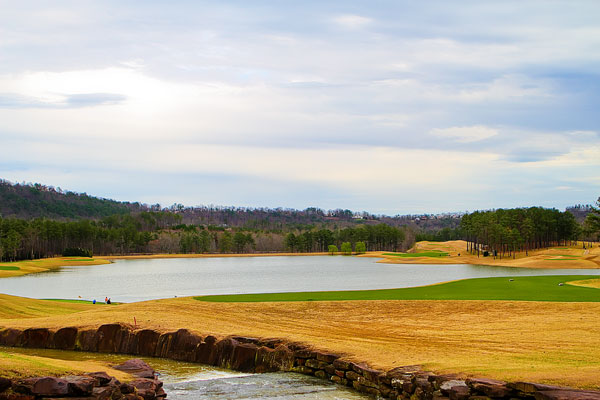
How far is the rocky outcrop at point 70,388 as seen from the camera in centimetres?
1238

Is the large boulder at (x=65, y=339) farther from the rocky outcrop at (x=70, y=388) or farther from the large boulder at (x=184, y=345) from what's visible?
the rocky outcrop at (x=70, y=388)

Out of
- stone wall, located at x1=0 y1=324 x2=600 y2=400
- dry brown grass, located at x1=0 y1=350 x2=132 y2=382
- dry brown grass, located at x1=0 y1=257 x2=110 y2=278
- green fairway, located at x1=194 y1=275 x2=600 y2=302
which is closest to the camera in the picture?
stone wall, located at x1=0 y1=324 x2=600 y2=400

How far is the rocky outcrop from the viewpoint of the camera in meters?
12.4

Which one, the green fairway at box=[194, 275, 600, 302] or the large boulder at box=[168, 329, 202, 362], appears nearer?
the large boulder at box=[168, 329, 202, 362]

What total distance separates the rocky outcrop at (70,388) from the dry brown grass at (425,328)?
688 centimetres

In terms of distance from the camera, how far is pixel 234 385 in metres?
16.7

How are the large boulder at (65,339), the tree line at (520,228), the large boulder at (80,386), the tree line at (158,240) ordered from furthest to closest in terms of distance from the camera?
the tree line at (158,240) < the tree line at (520,228) < the large boulder at (65,339) < the large boulder at (80,386)

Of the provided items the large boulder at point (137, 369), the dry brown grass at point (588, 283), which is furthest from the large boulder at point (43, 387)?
the dry brown grass at point (588, 283)

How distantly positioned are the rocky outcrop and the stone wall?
5.72 m

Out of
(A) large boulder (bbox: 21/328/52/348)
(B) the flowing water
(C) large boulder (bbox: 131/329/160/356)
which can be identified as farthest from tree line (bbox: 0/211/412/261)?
(B) the flowing water

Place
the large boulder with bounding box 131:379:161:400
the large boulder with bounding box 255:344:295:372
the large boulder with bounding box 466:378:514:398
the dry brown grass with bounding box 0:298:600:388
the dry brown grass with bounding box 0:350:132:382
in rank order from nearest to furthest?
the large boulder with bounding box 466:378:514:398 < the dry brown grass with bounding box 0:350:132:382 < the large boulder with bounding box 131:379:161:400 < the dry brown grass with bounding box 0:298:600:388 < the large boulder with bounding box 255:344:295:372

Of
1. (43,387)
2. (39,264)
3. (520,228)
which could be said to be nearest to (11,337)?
(43,387)

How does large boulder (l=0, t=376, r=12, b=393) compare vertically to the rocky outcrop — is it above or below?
above

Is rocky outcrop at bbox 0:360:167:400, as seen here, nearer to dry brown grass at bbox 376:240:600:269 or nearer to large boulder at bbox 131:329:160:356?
large boulder at bbox 131:329:160:356
